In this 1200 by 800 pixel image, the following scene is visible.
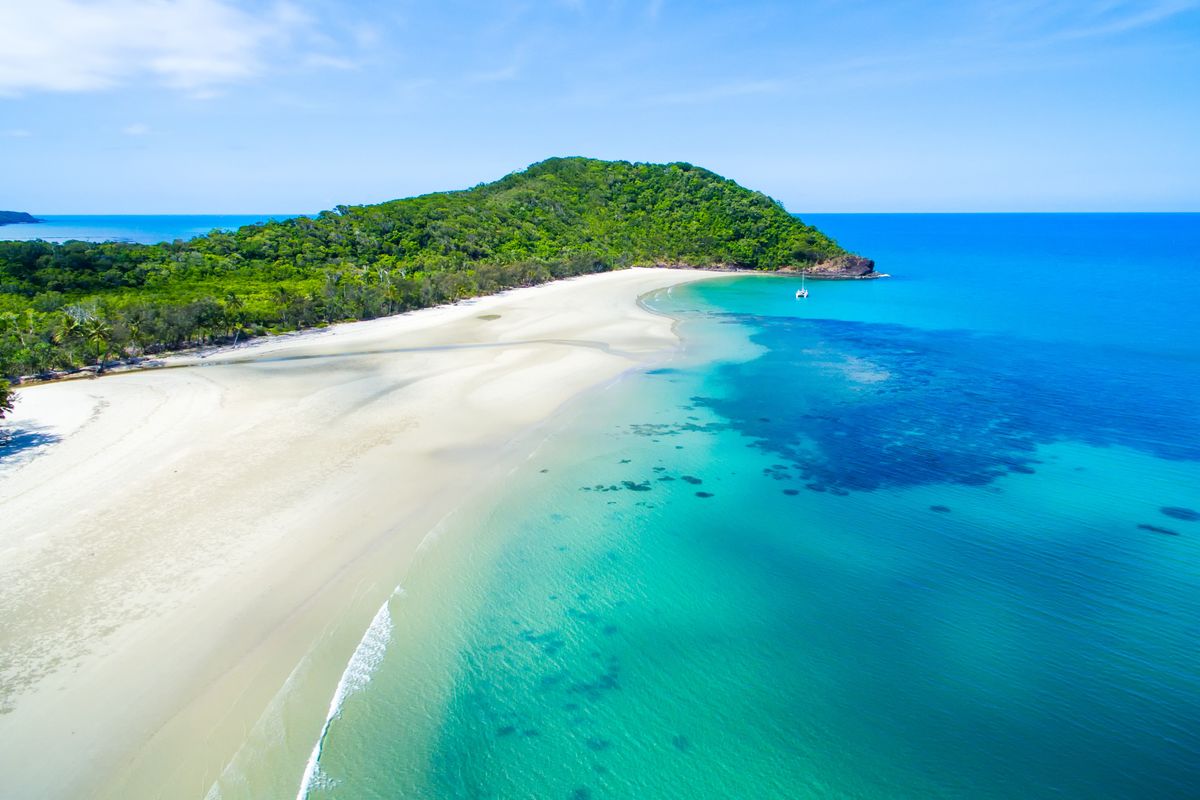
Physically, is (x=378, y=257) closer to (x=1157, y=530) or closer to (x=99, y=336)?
(x=99, y=336)

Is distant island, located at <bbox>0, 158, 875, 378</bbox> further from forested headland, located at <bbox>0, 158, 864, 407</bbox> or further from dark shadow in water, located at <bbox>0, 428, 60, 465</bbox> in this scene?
dark shadow in water, located at <bbox>0, 428, 60, 465</bbox>

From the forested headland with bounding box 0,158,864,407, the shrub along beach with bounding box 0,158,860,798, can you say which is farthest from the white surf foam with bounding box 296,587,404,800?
the forested headland with bounding box 0,158,864,407

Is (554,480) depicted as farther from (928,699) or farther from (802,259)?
(802,259)

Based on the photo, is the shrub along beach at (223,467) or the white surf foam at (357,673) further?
the shrub along beach at (223,467)

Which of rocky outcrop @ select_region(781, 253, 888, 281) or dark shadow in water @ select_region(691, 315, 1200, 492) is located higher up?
rocky outcrop @ select_region(781, 253, 888, 281)

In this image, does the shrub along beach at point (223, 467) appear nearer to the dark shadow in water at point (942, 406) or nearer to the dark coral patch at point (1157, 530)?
the dark shadow in water at point (942, 406)

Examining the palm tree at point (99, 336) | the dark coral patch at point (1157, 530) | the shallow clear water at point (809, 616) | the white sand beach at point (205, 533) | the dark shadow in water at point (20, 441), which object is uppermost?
the palm tree at point (99, 336)

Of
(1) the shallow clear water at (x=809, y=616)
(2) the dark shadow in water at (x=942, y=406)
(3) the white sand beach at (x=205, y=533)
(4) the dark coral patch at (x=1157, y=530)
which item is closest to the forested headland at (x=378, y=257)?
(3) the white sand beach at (x=205, y=533)
